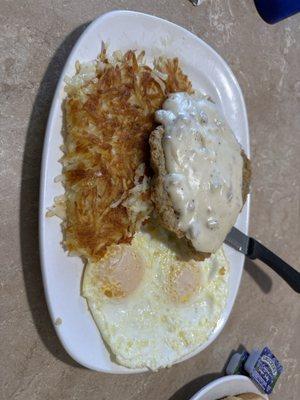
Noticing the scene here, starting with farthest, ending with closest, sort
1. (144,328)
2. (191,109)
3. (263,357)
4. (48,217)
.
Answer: (263,357) → (144,328) → (191,109) → (48,217)

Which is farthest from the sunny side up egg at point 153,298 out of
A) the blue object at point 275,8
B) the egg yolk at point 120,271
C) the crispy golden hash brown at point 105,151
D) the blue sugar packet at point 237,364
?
the blue object at point 275,8

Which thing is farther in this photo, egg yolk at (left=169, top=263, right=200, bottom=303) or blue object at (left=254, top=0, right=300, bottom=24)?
blue object at (left=254, top=0, right=300, bottom=24)

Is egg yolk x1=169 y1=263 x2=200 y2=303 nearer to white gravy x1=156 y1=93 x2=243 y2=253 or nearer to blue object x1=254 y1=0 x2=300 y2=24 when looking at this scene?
white gravy x1=156 y1=93 x2=243 y2=253

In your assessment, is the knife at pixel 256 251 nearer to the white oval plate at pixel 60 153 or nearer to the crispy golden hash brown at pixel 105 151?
the white oval plate at pixel 60 153

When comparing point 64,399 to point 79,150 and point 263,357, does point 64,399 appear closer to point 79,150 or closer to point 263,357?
point 79,150

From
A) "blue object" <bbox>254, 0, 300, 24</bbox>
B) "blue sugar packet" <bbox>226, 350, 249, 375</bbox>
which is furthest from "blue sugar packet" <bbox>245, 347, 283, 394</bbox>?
"blue object" <bbox>254, 0, 300, 24</bbox>

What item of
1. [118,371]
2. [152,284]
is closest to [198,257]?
[152,284]

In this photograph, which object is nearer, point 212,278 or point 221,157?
point 221,157
